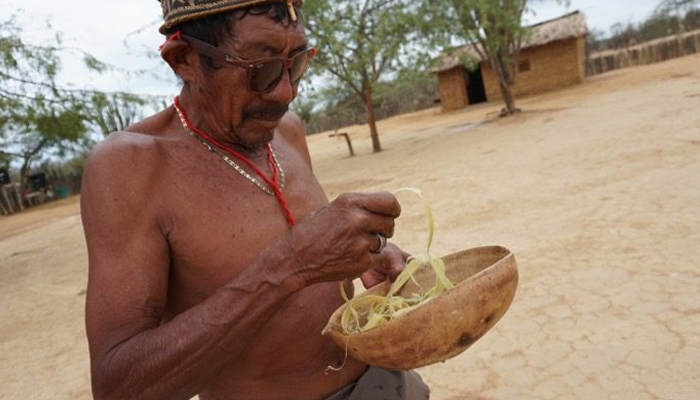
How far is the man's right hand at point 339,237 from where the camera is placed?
3.46 feet

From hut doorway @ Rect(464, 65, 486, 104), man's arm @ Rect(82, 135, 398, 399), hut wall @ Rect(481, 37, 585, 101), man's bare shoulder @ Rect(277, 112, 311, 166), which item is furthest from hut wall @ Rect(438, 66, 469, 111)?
man's arm @ Rect(82, 135, 398, 399)

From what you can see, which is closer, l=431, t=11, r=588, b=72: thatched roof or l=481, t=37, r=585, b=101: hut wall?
l=431, t=11, r=588, b=72: thatched roof

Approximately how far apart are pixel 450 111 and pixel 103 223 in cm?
2615

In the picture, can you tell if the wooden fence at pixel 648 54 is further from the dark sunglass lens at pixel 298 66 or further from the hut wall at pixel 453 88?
the dark sunglass lens at pixel 298 66

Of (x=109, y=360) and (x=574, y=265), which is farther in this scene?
(x=574, y=265)

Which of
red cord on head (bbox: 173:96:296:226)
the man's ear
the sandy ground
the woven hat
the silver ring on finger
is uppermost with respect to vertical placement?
the woven hat

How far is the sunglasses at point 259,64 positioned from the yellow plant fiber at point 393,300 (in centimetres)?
43

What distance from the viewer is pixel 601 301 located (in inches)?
131

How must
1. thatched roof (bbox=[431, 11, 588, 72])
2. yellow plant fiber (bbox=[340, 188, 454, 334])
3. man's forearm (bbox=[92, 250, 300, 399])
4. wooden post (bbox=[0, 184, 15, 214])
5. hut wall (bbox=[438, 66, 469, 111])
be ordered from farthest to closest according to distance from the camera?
hut wall (bbox=[438, 66, 469, 111]) < wooden post (bbox=[0, 184, 15, 214]) < thatched roof (bbox=[431, 11, 588, 72]) < yellow plant fiber (bbox=[340, 188, 454, 334]) < man's forearm (bbox=[92, 250, 300, 399])

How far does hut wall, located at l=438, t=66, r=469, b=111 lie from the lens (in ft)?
83.8

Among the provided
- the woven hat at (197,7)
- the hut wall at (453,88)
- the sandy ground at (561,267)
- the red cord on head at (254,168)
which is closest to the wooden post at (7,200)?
the sandy ground at (561,267)

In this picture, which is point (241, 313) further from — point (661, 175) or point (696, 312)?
point (661, 175)

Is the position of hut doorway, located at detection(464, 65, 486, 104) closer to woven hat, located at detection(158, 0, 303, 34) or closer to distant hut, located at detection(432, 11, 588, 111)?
distant hut, located at detection(432, 11, 588, 111)

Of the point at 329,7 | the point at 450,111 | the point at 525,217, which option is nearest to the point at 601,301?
the point at 525,217
